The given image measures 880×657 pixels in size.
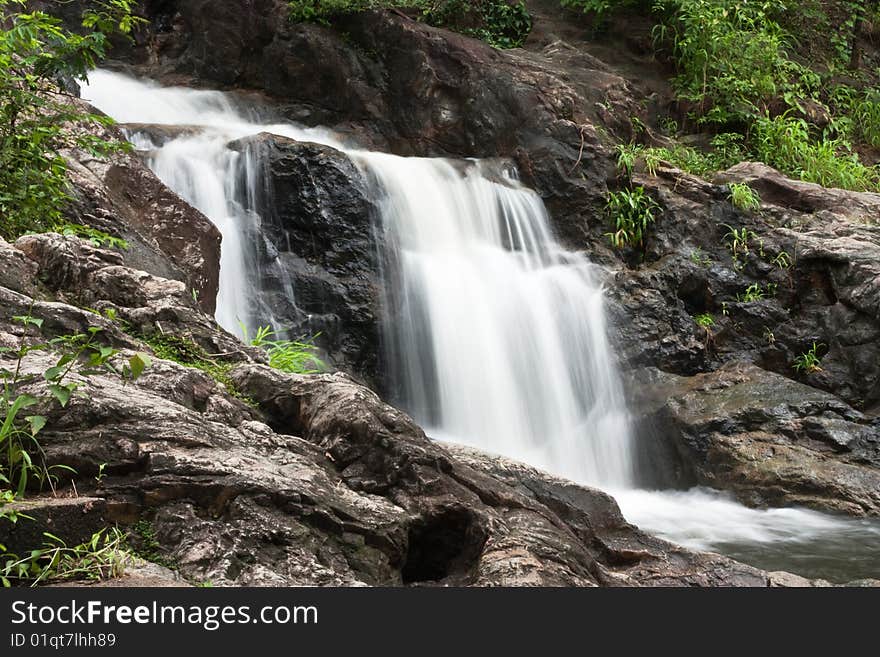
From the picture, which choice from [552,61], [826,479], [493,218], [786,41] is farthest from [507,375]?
[786,41]

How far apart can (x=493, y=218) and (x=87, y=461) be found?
7954mm

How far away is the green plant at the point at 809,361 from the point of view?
31.0 ft

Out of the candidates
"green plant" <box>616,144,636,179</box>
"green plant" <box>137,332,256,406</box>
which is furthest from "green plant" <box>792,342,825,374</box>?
"green plant" <box>137,332,256,406</box>

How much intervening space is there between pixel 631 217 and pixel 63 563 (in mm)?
9064

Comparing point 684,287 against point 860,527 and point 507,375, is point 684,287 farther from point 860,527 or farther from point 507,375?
point 860,527

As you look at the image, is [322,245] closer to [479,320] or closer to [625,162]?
[479,320]

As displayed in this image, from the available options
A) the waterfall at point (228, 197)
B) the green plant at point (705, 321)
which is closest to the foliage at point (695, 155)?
the green plant at point (705, 321)

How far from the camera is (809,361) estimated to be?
949cm

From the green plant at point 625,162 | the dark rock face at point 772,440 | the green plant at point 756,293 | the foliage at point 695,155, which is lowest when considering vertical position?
the dark rock face at point 772,440

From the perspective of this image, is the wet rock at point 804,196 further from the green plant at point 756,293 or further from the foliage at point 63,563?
the foliage at point 63,563

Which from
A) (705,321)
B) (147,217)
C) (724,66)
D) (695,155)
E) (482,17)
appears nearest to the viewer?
(147,217)

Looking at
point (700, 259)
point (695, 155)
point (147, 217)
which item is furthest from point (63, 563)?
point (695, 155)

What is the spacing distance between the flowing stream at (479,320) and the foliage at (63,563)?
527 cm

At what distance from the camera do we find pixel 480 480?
12.4 ft
